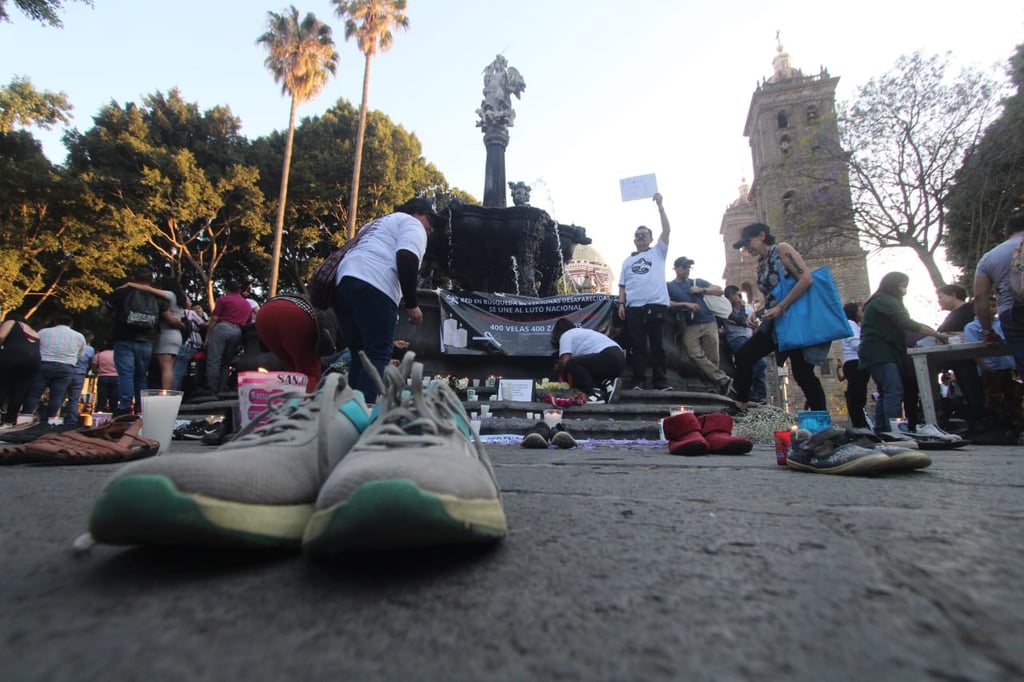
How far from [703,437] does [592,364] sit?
274cm

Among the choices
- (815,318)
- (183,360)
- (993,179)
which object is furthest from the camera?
(993,179)

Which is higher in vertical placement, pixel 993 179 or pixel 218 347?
pixel 993 179

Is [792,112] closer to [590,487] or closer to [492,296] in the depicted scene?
[492,296]

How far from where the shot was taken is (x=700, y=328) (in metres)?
7.62

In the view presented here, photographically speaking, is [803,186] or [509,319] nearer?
[509,319]

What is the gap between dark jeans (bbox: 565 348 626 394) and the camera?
6.25 metres

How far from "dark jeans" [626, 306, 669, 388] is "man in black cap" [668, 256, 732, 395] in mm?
746

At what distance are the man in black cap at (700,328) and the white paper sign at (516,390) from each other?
7.95ft

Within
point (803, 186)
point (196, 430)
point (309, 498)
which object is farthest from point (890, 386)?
point (803, 186)

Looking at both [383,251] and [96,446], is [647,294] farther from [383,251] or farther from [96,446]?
[96,446]

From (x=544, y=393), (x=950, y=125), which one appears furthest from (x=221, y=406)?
(x=950, y=125)

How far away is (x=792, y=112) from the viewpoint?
4222 centimetres

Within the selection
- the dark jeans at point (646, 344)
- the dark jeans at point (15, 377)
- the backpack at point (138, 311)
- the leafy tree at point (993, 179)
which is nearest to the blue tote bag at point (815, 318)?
the dark jeans at point (646, 344)

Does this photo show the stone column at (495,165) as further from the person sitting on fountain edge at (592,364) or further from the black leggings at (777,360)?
the black leggings at (777,360)
